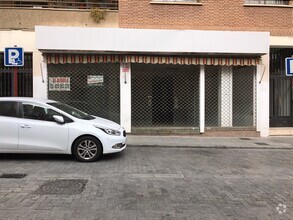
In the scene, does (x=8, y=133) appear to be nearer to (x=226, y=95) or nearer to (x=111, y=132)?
(x=111, y=132)

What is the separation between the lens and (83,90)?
12281 mm

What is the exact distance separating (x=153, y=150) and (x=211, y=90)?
4551 millimetres

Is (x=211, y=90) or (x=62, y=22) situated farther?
(x=211, y=90)

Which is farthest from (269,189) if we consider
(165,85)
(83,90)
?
(83,90)

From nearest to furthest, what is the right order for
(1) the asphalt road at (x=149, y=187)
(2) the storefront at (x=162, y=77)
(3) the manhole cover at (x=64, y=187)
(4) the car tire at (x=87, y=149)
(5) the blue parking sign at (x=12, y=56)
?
1. (1) the asphalt road at (x=149, y=187)
2. (3) the manhole cover at (x=64, y=187)
3. (4) the car tire at (x=87, y=149)
4. (5) the blue parking sign at (x=12, y=56)
5. (2) the storefront at (x=162, y=77)

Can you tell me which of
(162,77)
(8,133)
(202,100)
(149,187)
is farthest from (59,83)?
(149,187)

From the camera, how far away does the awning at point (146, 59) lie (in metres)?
11.6

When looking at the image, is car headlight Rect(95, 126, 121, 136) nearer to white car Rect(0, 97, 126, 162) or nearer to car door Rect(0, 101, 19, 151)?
white car Rect(0, 97, 126, 162)

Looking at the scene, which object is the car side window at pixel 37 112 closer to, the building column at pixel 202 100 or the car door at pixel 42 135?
the car door at pixel 42 135

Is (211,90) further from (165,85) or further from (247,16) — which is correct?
(247,16)

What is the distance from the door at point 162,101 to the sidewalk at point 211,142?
934 mm

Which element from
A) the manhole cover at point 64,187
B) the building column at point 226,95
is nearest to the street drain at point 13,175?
the manhole cover at point 64,187

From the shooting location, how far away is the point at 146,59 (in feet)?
38.9

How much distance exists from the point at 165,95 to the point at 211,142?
2824mm
